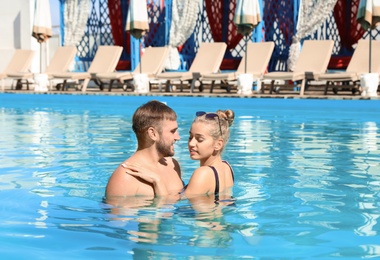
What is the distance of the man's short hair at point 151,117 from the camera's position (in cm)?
331

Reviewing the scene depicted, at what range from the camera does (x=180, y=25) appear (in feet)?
51.9

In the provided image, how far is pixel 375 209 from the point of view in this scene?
149 inches

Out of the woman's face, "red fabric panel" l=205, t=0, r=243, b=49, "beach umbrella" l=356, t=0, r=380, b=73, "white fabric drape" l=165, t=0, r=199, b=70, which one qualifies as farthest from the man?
"red fabric panel" l=205, t=0, r=243, b=49

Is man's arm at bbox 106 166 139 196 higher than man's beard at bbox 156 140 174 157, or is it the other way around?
man's beard at bbox 156 140 174 157

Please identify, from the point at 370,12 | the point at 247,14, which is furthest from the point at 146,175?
the point at 247,14

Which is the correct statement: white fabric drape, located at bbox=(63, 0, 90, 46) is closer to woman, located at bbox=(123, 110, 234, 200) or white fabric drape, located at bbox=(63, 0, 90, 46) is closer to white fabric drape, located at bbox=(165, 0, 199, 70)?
white fabric drape, located at bbox=(165, 0, 199, 70)

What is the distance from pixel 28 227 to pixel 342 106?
7800 millimetres

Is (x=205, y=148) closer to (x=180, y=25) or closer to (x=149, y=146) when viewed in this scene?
(x=149, y=146)

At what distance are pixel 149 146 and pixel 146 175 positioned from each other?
14 cm

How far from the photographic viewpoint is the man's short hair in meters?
3.31

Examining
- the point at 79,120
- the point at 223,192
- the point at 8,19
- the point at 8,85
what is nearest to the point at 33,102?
the point at 79,120

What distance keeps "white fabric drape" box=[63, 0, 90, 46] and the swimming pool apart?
8.61 meters

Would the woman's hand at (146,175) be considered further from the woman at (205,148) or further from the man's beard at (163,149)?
the man's beard at (163,149)

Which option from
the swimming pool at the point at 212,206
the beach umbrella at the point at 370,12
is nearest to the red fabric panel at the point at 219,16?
the beach umbrella at the point at 370,12
